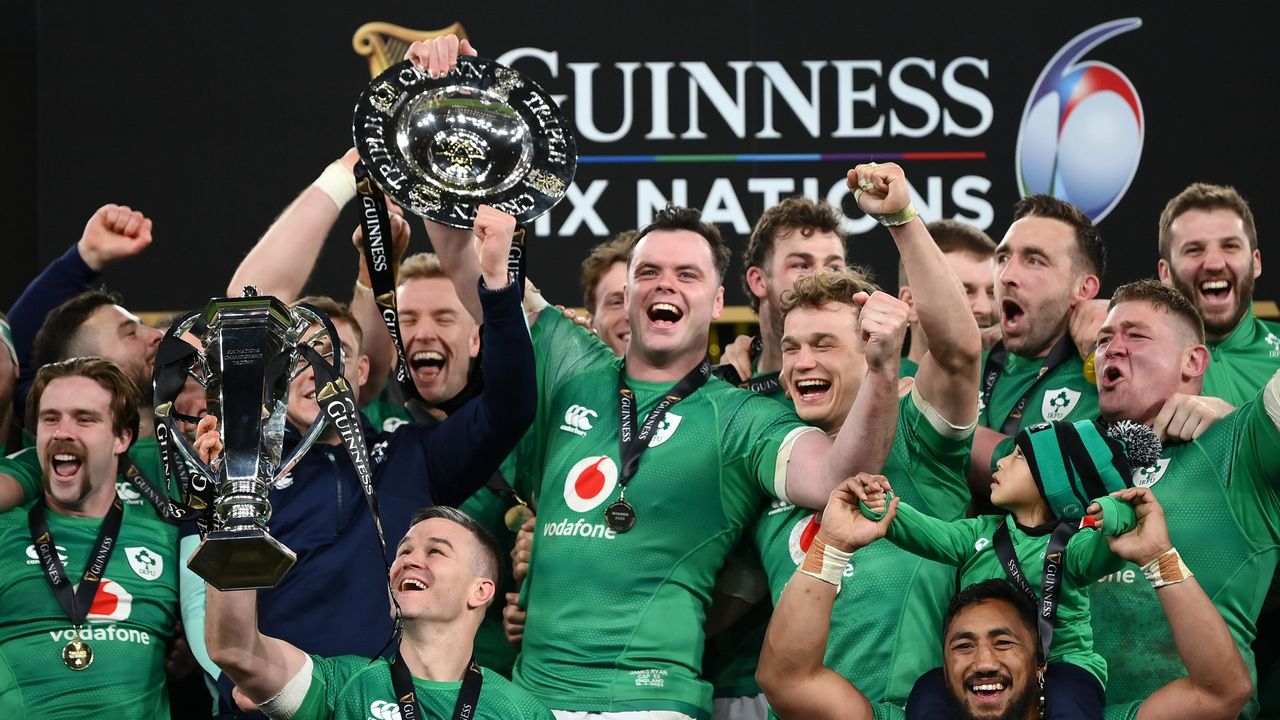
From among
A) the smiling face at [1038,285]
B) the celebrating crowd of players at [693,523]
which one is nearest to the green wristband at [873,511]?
the celebrating crowd of players at [693,523]

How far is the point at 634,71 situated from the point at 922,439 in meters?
2.74

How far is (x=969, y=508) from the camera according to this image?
4.99 m

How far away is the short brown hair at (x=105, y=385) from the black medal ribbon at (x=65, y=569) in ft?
0.88

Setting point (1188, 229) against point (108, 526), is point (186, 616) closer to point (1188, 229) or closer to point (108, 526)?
point (108, 526)

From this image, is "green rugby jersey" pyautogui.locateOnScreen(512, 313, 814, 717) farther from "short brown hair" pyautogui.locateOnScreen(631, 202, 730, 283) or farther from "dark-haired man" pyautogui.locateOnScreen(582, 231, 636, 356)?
"dark-haired man" pyautogui.locateOnScreen(582, 231, 636, 356)

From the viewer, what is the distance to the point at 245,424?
10.4 feet

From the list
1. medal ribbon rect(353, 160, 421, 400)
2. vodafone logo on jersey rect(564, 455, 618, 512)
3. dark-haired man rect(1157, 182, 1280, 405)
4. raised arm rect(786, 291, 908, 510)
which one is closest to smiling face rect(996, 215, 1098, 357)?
dark-haired man rect(1157, 182, 1280, 405)

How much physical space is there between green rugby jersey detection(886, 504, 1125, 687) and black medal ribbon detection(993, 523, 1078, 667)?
0.02 meters

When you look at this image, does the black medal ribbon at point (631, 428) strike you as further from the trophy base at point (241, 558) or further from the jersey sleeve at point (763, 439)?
the trophy base at point (241, 558)

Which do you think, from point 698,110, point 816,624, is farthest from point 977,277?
point 816,624

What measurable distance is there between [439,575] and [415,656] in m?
0.21

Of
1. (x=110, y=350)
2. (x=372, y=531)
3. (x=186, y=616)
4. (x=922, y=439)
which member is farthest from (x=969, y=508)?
(x=110, y=350)

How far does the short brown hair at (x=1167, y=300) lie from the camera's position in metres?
4.57

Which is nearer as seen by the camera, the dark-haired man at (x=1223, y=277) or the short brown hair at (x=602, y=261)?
the dark-haired man at (x=1223, y=277)
